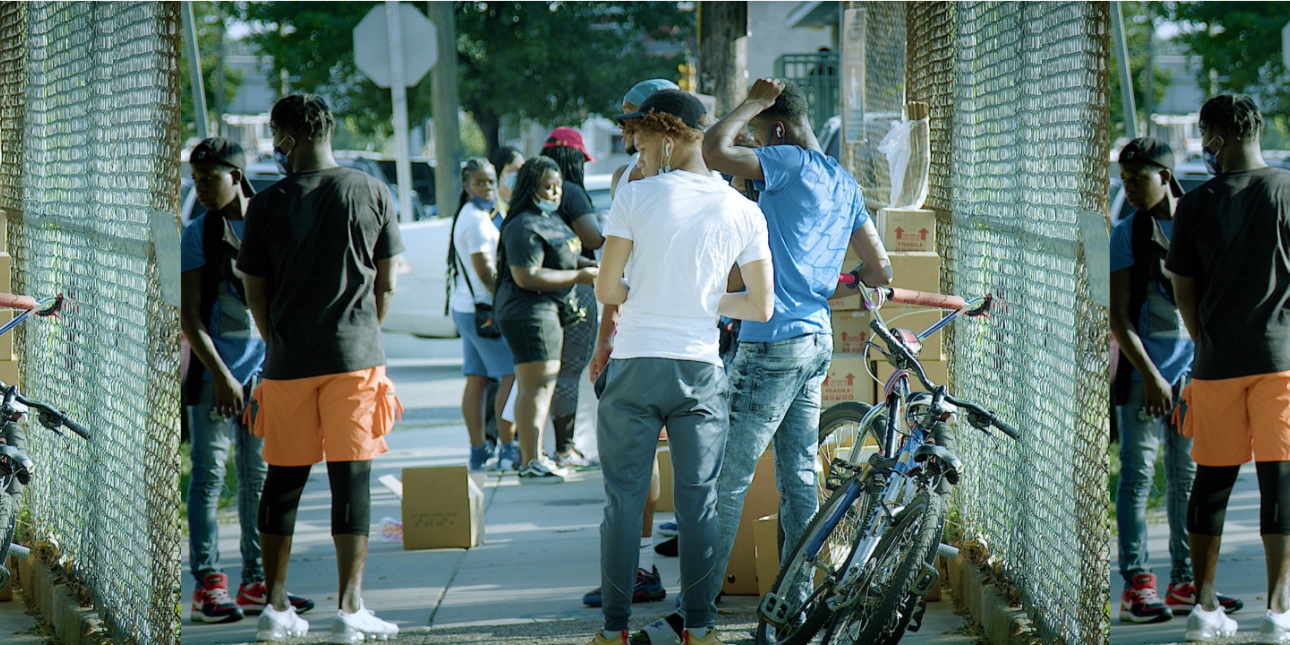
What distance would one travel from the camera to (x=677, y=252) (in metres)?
3.96

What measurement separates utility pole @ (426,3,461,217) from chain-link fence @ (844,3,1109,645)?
45.2 ft

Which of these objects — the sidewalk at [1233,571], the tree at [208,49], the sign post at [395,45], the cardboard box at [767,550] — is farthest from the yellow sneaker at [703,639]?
the tree at [208,49]

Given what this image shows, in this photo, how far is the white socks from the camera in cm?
573

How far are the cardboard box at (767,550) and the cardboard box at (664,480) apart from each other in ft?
3.88

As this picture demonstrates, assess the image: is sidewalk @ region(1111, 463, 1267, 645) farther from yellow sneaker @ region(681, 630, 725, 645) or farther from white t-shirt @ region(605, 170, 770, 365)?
white t-shirt @ region(605, 170, 770, 365)

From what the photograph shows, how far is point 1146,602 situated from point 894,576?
1.64 meters

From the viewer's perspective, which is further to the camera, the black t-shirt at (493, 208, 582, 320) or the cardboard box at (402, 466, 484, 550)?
the black t-shirt at (493, 208, 582, 320)

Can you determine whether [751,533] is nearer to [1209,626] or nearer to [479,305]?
[1209,626]

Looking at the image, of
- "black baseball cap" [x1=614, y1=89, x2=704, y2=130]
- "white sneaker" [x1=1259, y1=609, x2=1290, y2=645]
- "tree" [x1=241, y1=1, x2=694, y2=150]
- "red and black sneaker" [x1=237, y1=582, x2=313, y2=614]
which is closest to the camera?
"black baseball cap" [x1=614, y1=89, x2=704, y2=130]

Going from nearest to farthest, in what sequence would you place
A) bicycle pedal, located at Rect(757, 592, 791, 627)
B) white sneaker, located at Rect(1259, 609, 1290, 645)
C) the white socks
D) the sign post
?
bicycle pedal, located at Rect(757, 592, 791, 627), white sneaker, located at Rect(1259, 609, 1290, 645), the white socks, the sign post

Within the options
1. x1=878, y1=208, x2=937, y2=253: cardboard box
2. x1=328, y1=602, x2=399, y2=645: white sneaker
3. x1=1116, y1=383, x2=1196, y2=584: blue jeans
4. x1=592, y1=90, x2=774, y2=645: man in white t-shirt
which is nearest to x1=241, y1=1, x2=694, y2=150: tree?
x1=878, y1=208, x2=937, y2=253: cardboard box

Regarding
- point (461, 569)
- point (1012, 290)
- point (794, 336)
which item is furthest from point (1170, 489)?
point (461, 569)

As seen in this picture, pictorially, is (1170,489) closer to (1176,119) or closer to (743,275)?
(743,275)

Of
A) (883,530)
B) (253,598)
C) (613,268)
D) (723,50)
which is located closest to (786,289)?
(613,268)
